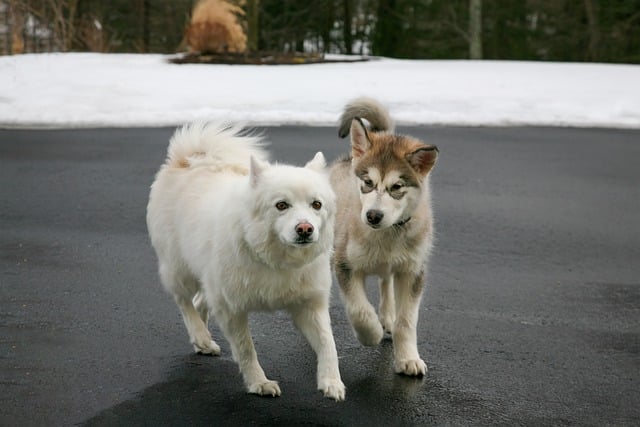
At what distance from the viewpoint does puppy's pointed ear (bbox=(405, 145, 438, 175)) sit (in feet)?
19.6

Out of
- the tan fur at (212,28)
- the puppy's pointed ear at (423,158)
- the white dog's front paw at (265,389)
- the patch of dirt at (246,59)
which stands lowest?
the white dog's front paw at (265,389)

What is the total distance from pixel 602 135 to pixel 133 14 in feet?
81.1

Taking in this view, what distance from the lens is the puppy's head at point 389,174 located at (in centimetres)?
572

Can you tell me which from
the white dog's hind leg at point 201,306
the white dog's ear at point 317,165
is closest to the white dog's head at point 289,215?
the white dog's ear at point 317,165

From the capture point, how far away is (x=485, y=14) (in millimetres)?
35250

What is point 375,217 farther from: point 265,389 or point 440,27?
point 440,27

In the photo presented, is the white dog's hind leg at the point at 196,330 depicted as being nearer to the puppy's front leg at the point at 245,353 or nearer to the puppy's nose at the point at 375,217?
the puppy's front leg at the point at 245,353

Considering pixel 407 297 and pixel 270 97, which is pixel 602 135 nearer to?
pixel 270 97

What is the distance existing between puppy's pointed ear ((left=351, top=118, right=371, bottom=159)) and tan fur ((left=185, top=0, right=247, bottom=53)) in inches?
744

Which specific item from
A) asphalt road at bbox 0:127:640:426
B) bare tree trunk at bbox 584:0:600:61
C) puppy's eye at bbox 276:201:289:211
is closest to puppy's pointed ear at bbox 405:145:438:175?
asphalt road at bbox 0:127:640:426

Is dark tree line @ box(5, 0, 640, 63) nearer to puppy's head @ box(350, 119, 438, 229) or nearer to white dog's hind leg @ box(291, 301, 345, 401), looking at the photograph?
puppy's head @ box(350, 119, 438, 229)

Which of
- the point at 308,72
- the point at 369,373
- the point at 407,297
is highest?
the point at 308,72

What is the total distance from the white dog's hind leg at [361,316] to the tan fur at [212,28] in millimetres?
19545

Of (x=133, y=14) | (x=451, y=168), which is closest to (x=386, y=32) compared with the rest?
(x=133, y=14)
